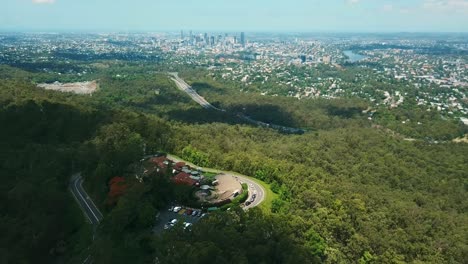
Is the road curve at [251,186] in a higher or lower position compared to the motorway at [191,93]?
higher

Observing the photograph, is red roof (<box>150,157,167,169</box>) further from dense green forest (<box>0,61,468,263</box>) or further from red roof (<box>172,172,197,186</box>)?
red roof (<box>172,172,197,186</box>)

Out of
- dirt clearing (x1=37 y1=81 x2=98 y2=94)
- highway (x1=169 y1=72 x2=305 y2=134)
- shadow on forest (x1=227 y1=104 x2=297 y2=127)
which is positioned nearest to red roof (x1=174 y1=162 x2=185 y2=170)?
highway (x1=169 y1=72 x2=305 y2=134)

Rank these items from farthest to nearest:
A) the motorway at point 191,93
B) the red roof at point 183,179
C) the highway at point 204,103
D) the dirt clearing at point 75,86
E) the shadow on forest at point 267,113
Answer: the dirt clearing at point 75,86 < the motorway at point 191,93 < the shadow on forest at point 267,113 < the highway at point 204,103 < the red roof at point 183,179

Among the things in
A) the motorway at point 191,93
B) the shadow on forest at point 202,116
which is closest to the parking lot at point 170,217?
the shadow on forest at point 202,116

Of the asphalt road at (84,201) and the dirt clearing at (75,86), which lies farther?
the dirt clearing at (75,86)

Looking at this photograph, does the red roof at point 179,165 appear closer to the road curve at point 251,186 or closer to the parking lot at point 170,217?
the road curve at point 251,186

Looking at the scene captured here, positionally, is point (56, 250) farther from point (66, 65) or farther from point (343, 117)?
point (66, 65)

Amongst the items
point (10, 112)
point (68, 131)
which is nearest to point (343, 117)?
point (68, 131)
